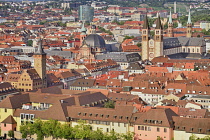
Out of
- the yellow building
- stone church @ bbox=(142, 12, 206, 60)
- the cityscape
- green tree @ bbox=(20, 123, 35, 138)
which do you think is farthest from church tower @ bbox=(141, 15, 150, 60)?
green tree @ bbox=(20, 123, 35, 138)

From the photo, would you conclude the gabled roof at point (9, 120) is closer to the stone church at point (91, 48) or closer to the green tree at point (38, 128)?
the green tree at point (38, 128)

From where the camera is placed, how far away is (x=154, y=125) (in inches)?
2872

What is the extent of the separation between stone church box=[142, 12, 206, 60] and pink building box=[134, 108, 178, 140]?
86.7m

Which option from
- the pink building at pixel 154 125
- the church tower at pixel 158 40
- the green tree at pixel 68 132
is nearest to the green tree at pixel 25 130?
the green tree at pixel 68 132

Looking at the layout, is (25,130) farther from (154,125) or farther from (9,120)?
(154,125)

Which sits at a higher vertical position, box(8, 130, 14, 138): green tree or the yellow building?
the yellow building

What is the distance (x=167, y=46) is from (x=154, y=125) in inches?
3760

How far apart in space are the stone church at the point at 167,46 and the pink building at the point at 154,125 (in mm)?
86724

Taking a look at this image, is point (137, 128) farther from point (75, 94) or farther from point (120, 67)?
point (120, 67)

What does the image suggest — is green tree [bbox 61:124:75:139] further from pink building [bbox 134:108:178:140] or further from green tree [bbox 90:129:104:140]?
pink building [bbox 134:108:178:140]

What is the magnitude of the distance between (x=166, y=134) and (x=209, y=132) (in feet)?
17.4

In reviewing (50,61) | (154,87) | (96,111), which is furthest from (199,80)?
(50,61)

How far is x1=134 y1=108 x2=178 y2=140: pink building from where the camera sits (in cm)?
7231

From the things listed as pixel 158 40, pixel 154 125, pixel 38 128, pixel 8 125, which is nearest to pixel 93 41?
pixel 158 40
